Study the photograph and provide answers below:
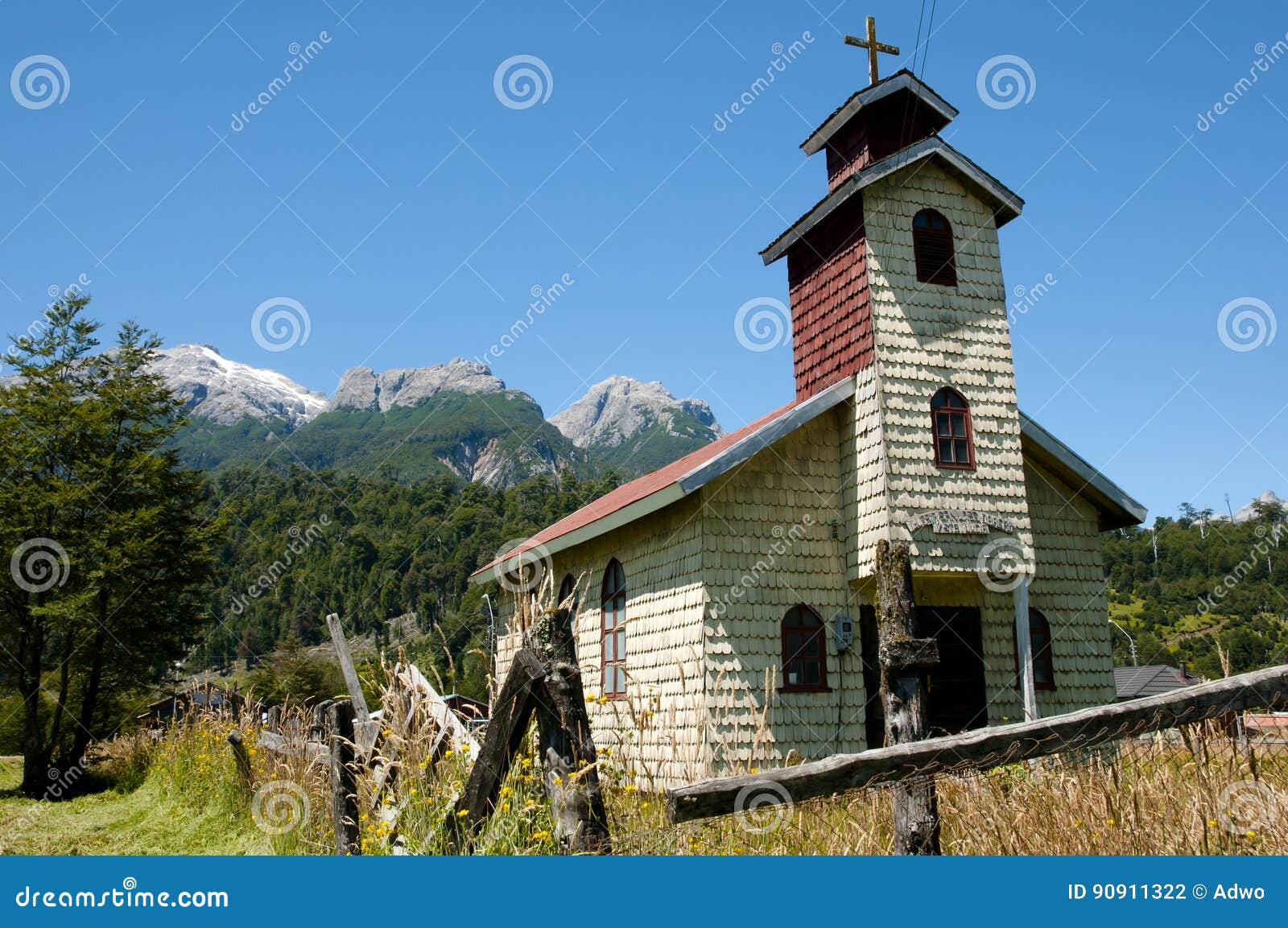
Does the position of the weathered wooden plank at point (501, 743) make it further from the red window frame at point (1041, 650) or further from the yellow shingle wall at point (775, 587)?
the red window frame at point (1041, 650)

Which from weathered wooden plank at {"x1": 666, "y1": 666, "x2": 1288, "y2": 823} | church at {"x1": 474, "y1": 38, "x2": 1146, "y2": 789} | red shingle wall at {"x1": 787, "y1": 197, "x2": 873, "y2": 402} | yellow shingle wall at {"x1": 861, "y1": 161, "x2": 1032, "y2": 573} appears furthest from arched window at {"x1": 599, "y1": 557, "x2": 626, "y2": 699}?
weathered wooden plank at {"x1": 666, "y1": 666, "x2": 1288, "y2": 823}

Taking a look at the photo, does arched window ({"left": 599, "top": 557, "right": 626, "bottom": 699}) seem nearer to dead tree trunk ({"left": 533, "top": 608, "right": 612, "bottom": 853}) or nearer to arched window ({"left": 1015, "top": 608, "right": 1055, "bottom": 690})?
arched window ({"left": 1015, "top": 608, "right": 1055, "bottom": 690})

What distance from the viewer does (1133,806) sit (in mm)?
5043

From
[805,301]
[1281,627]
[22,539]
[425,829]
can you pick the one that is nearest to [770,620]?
[805,301]

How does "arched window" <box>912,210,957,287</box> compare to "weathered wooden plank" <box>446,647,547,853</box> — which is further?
"arched window" <box>912,210,957,287</box>

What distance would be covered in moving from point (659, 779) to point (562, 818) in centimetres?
829

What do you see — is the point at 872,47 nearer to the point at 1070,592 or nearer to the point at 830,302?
the point at 830,302

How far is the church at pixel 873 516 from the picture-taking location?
12898 millimetres

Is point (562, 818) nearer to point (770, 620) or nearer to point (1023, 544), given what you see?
point (770, 620)

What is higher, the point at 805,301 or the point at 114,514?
the point at 805,301

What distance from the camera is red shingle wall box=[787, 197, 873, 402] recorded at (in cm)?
1405

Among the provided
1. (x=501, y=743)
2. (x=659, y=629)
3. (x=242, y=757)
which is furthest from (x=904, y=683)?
(x=242, y=757)

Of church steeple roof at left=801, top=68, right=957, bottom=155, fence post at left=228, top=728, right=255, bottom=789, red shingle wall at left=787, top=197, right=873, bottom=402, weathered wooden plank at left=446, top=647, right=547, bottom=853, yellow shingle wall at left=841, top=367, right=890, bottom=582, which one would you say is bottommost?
fence post at left=228, top=728, right=255, bottom=789

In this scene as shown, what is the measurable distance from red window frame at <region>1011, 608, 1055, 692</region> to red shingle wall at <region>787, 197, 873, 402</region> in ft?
16.3
